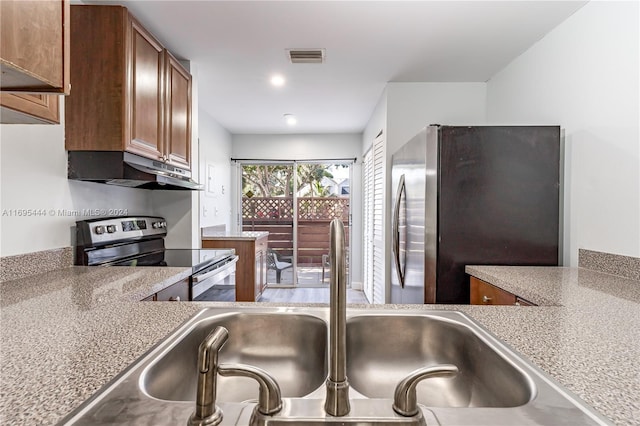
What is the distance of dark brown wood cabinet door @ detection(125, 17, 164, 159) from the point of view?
1829 mm

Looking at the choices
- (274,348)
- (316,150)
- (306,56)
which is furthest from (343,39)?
(316,150)

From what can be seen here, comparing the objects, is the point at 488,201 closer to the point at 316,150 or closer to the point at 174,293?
the point at 174,293

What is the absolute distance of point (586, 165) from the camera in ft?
5.97

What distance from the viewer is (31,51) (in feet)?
2.88

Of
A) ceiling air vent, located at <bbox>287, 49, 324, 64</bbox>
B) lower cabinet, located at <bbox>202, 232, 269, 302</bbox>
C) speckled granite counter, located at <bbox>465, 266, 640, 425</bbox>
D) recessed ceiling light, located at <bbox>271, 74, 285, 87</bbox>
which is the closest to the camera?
speckled granite counter, located at <bbox>465, 266, 640, 425</bbox>

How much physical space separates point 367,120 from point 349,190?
1200 millimetres

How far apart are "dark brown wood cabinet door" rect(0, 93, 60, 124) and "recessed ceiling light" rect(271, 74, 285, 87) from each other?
187 centimetres

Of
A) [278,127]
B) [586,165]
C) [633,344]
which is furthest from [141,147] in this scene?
[278,127]

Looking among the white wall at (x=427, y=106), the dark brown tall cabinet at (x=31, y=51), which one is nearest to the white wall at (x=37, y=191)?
the dark brown tall cabinet at (x=31, y=51)

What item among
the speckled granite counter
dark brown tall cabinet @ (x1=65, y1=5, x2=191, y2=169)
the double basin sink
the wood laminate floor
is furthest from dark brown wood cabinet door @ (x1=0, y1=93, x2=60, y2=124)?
the wood laminate floor

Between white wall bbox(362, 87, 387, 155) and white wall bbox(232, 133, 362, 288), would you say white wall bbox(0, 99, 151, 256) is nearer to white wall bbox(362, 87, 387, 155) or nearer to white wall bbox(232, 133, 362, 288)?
white wall bbox(362, 87, 387, 155)

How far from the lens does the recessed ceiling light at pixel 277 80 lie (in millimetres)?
2840

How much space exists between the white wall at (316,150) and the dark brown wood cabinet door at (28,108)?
12.5 feet

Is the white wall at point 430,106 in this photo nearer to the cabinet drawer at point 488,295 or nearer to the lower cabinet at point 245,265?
the cabinet drawer at point 488,295
